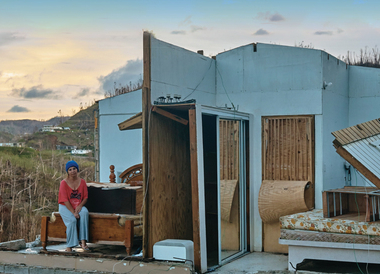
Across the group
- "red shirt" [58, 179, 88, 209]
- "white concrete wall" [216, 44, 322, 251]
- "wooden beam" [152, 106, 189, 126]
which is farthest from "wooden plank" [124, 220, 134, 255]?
"white concrete wall" [216, 44, 322, 251]

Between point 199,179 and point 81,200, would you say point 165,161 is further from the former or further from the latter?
point 81,200

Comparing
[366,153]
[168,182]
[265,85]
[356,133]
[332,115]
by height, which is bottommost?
[168,182]

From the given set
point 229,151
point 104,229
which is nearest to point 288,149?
point 229,151

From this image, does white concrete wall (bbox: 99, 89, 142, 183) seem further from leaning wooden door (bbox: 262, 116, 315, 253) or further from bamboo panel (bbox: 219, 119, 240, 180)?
leaning wooden door (bbox: 262, 116, 315, 253)

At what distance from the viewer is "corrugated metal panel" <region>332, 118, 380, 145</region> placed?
5.83m

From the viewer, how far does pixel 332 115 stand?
800cm

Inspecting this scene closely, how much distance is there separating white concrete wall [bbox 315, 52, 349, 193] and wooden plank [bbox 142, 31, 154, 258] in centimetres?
315

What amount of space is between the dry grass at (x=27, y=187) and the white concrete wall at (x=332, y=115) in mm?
8019

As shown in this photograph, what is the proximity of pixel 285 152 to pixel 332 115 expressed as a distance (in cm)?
117

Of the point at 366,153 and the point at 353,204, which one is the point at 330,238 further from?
the point at 366,153

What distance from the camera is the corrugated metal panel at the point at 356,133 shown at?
583 centimetres

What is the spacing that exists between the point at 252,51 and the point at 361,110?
2512 mm

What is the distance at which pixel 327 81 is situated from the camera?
7.83 metres

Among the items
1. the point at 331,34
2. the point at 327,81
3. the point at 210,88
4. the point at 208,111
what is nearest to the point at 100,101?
the point at 210,88
